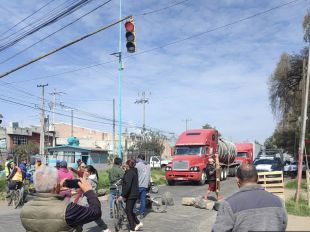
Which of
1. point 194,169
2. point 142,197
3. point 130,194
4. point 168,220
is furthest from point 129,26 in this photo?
point 194,169

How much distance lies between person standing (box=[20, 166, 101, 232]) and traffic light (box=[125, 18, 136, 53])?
36.0 ft

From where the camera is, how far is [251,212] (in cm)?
387

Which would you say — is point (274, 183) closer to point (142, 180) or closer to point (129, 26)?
point (142, 180)

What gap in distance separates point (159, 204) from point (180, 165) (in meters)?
12.4

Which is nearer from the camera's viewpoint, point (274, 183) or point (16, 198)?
point (274, 183)

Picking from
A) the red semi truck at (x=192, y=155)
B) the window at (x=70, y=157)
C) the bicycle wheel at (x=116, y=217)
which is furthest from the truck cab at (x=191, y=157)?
the window at (x=70, y=157)

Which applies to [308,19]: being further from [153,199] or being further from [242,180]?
[242,180]

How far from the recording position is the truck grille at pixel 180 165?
26.8 meters

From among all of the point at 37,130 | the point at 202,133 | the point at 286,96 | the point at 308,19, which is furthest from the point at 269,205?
the point at 37,130

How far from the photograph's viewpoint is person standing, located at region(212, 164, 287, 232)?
12.6 ft

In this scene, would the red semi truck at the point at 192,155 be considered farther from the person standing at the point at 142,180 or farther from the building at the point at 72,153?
the building at the point at 72,153

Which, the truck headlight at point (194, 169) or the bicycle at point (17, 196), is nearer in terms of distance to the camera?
the bicycle at point (17, 196)

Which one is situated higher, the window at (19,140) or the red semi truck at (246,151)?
the window at (19,140)

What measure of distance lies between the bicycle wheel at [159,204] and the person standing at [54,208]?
1048cm
